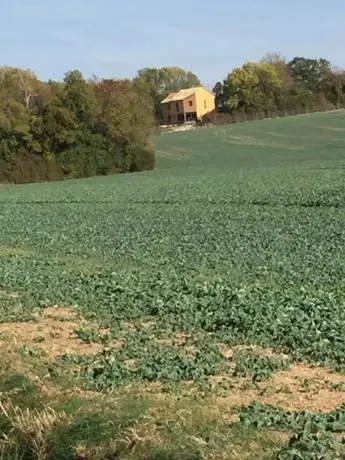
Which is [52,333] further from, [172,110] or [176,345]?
[172,110]

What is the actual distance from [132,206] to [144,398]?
31440mm

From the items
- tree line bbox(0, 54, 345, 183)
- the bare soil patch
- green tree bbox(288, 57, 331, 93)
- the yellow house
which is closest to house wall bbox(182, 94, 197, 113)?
the yellow house

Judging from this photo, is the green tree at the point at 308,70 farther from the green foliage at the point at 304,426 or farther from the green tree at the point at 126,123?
the green foliage at the point at 304,426

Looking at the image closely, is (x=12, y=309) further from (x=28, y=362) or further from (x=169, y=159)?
(x=169, y=159)

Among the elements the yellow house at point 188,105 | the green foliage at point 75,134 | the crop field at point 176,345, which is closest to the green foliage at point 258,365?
the crop field at point 176,345

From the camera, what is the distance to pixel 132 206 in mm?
38250

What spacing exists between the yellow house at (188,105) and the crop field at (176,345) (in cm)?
12104

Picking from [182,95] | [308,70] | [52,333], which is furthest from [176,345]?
[308,70]

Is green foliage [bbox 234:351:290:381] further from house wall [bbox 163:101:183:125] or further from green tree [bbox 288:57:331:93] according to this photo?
green tree [bbox 288:57:331:93]

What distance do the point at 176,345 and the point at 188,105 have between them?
136636 mm

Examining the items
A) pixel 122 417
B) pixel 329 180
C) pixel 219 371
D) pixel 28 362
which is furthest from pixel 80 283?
pixel 329 180

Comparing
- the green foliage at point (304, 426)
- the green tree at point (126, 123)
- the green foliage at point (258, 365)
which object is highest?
the green tree at point (126, 123)

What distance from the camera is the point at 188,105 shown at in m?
143

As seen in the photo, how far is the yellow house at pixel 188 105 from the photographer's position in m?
143
